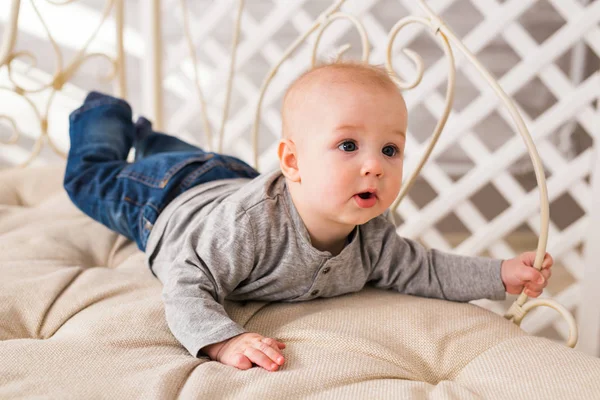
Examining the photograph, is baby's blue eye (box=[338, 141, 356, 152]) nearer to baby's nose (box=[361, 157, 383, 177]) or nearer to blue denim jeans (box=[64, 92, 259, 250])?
baby's nose (box=[361, 157, 383, 177])

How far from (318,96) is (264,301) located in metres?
0.31

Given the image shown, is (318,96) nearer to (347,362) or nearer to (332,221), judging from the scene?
(332,221)

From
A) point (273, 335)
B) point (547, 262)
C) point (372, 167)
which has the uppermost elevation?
point (372, 167)

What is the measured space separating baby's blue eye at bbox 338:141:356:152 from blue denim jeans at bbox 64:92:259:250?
41 centimetres

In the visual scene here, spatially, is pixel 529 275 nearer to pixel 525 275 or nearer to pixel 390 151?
pixel 525 275

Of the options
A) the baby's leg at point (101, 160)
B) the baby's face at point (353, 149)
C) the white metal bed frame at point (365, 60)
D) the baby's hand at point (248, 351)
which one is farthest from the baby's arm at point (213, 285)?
the white metal bed frame at point (365, 60)

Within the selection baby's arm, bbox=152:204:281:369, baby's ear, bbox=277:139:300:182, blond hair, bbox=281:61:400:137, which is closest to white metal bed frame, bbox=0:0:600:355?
blond hair, bbox=281:61:400:137

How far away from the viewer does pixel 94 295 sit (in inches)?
37.1

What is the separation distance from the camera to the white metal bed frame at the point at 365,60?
953 millimetres

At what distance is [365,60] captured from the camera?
121 cm

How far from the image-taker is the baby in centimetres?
85

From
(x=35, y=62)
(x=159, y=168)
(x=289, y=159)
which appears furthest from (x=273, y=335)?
(x=35, y=62)

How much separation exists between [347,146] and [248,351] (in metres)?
0.29

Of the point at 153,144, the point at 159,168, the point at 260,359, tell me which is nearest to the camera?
the point at 260,359
